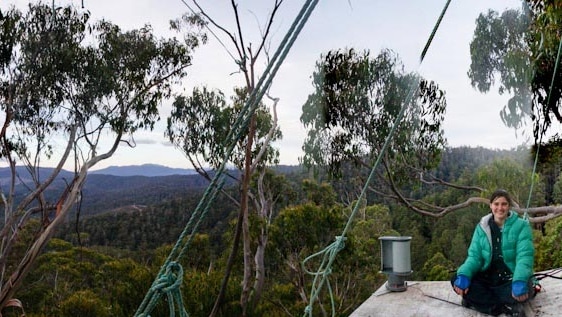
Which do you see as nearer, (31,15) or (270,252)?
(31,15)

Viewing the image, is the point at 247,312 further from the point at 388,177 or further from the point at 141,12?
the point at 141,12

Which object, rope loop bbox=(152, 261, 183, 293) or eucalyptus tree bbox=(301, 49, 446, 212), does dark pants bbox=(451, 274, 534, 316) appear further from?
eucalyptus tree bbox=(301, 49, 446, 212)

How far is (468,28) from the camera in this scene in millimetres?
5973

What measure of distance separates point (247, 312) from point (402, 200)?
265cm

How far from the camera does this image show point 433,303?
205cm

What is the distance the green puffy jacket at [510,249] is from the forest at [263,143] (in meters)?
2.67

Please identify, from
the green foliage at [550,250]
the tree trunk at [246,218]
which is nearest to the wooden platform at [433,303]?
the green foliage at [550,250]

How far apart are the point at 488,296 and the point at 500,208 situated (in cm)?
33

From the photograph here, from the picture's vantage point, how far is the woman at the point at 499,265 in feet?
5.75

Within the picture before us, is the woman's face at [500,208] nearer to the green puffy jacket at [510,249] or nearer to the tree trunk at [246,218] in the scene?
the green puffy jacket at [510,249]

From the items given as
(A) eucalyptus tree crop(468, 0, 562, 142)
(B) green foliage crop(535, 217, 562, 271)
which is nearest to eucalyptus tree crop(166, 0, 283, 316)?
(A) eucalyptus tree crop(468, 0, 562, 142)

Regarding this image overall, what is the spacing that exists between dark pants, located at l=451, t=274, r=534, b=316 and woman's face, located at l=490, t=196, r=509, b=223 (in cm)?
23

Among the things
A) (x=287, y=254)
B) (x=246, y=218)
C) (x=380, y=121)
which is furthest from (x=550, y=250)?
(x=246, y=218)

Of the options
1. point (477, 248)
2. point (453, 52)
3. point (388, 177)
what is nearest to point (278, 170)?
point (388, 177)
